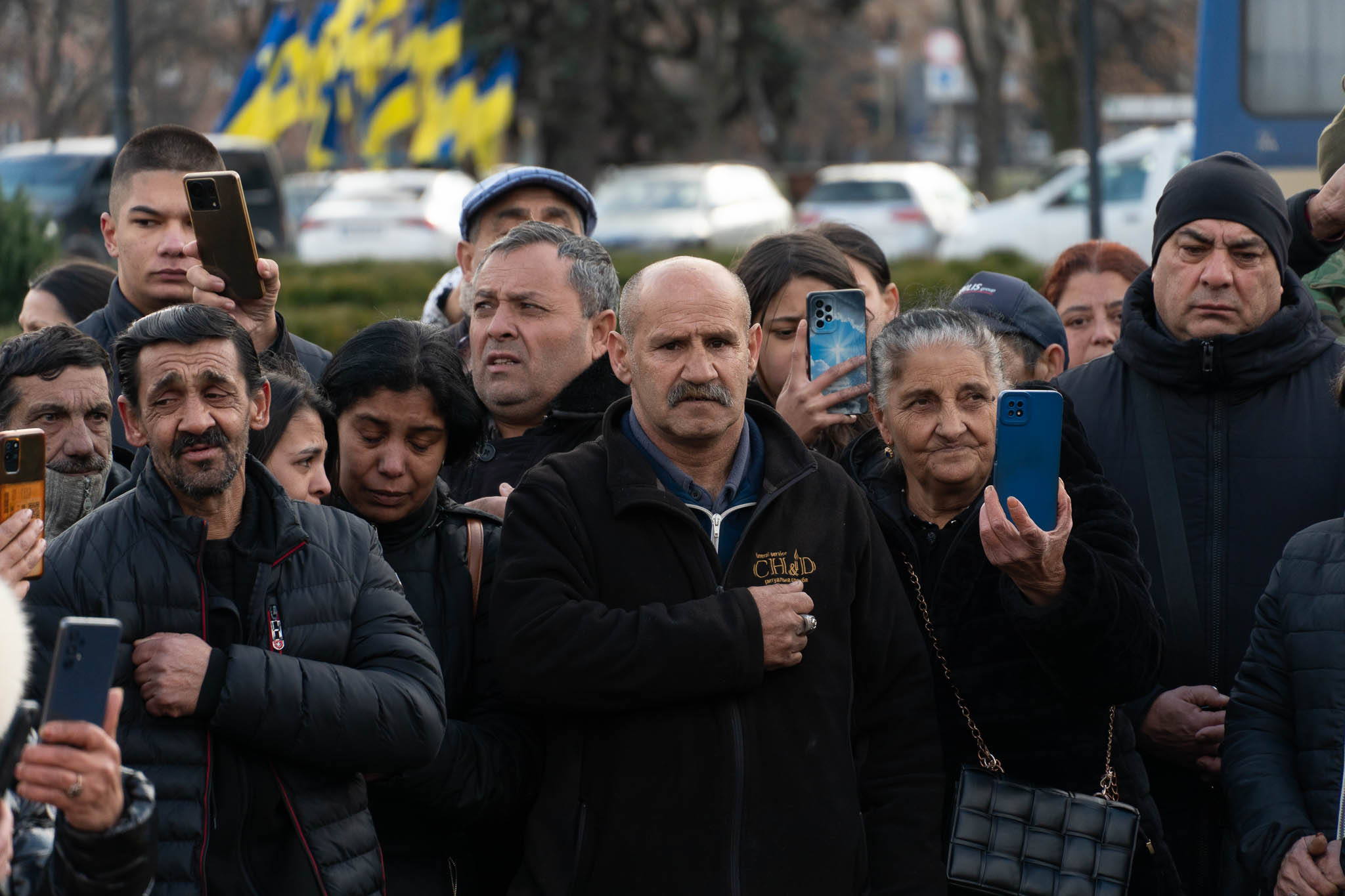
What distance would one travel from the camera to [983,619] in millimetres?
3883

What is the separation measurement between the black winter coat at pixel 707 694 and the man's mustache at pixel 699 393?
15 cm

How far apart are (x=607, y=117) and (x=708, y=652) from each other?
28237mm

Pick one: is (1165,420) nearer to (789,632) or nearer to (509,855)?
(789,632)

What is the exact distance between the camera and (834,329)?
15.0ft

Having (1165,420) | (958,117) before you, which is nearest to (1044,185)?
(1165,420)

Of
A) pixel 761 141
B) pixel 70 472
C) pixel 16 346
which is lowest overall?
pixel 70 472

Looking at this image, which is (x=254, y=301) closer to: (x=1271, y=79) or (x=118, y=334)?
(x=118, y=334)

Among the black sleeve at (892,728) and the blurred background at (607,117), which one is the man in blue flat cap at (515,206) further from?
the blurred background at (607,117)

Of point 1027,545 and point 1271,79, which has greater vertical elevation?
point 1271,79

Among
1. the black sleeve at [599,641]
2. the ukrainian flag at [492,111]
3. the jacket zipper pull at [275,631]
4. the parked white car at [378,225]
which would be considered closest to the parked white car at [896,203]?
the ukrainian flag at [492,111]

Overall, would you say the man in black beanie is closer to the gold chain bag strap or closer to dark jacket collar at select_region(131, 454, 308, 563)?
the gold chain bag strap

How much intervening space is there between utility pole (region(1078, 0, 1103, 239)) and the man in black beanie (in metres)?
10.8

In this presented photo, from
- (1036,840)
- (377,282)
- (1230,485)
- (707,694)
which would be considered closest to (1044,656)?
(1036,840)

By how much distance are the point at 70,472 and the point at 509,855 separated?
4.83 feet
